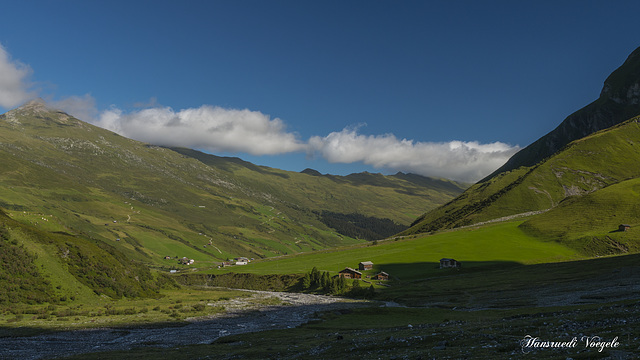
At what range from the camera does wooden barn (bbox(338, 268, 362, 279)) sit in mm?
169125

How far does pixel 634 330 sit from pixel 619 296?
168 feet

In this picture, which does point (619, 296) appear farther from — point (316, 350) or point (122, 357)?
point (122, 357)

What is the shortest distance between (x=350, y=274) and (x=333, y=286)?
83.3 ft

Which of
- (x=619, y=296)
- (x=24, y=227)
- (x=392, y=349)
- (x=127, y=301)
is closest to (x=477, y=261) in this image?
(x=619, y=296)

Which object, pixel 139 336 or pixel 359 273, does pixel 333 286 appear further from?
pixel 139 336

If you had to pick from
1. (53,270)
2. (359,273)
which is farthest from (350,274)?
(53,270)

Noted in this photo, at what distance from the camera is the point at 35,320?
6700 cm

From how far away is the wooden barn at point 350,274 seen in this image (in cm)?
16912

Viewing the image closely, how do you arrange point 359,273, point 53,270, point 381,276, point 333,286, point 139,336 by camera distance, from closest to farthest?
point 139,336 < point 53,270 < point 333,286 < point 381,276 < point 359,273

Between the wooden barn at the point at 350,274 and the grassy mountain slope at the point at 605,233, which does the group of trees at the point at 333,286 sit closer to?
the wooden barn at the point at 350,274

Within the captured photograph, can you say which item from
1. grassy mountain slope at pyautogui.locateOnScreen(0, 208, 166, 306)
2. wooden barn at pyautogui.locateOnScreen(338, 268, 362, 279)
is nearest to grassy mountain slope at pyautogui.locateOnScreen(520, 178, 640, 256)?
wooden barn at pyautogui.locateOnScreen(338, 268, 362, 279)

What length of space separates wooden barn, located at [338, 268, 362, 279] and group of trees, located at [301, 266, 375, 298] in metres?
11.3

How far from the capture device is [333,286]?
150250mm

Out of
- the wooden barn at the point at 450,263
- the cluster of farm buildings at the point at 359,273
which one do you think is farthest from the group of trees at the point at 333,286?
the wooden barn at the point at 450,263
